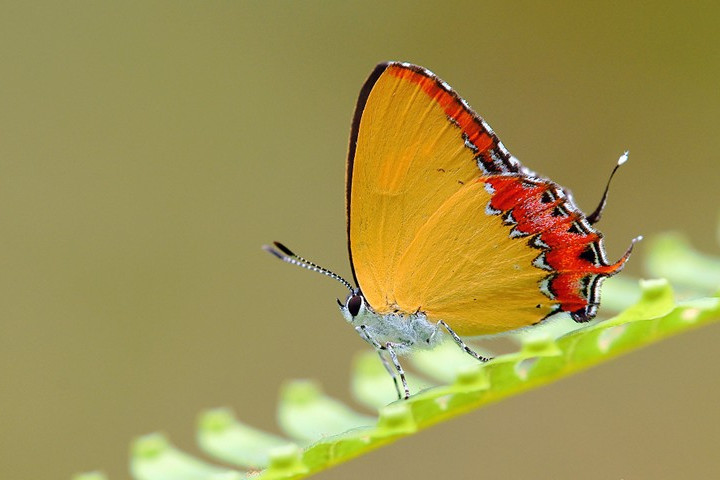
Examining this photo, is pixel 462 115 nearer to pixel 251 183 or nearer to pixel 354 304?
pixel 354 304

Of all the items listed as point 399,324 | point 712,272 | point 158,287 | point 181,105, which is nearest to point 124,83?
point 181,105

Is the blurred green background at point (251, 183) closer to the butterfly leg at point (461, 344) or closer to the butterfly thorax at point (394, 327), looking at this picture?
the butterfly thorax at point (394, 327)

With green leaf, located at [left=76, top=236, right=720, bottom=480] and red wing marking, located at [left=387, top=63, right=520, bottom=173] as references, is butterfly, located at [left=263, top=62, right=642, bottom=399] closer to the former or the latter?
red wing marking, located at [left=387, top=63, right=520, bottom=173]

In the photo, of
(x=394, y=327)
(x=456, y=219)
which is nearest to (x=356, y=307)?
(x=394, y=327)

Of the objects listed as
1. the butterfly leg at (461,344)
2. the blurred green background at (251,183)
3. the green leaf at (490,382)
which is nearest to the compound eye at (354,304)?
the butterfly leg at (461,344)

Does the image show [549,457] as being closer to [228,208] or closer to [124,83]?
[228,208]
